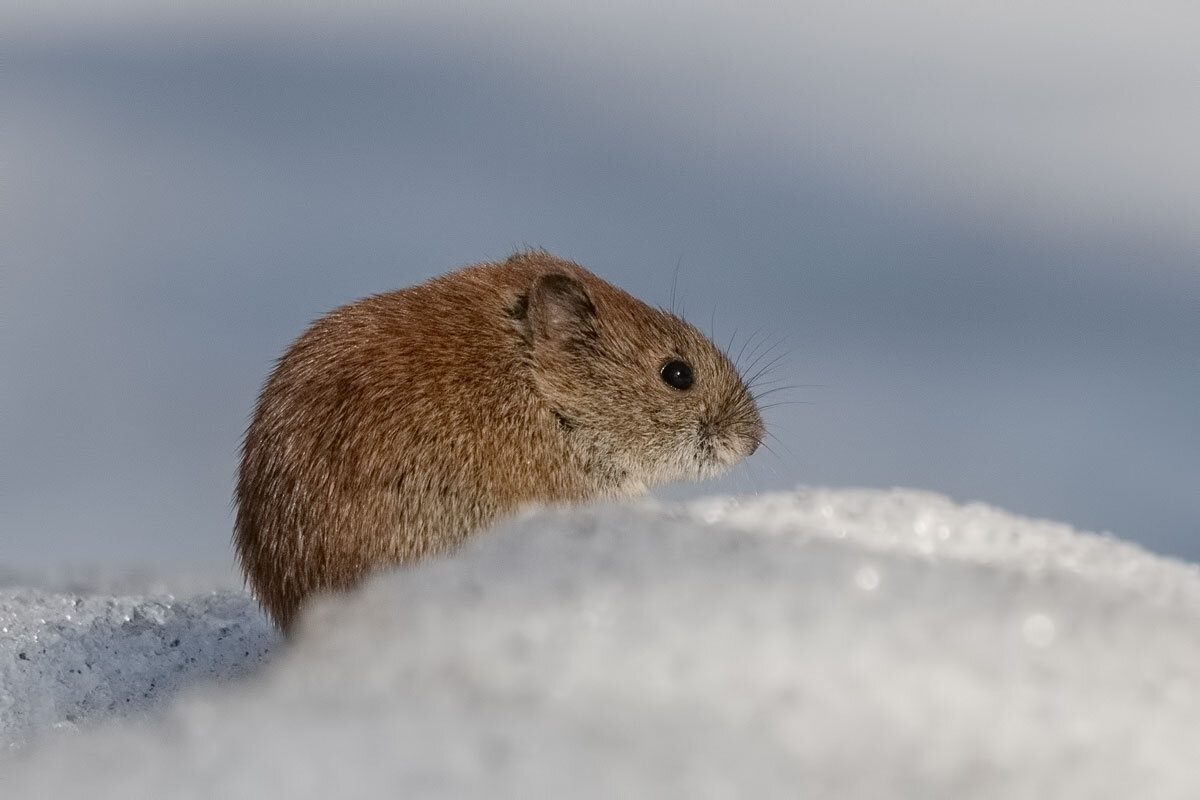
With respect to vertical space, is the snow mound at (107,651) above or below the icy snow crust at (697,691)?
below

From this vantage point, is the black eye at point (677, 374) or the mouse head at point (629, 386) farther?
the black eye at point (677, 374)

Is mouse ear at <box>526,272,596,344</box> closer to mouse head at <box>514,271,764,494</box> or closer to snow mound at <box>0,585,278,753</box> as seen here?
mouse head at <box>514,271,764,494</box>

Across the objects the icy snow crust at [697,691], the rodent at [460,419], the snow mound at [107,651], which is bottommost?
the snow mound at [107,651]

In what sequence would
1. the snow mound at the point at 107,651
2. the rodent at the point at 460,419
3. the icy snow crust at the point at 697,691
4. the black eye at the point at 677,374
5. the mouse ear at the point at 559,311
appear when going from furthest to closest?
the black eye at the point at 677,374 < the snow mound at the point at 107,651 < the mouse ear at the point at 559,311 < the rodent at the point at 460,419 < the icy snow crust at the point at 697,691

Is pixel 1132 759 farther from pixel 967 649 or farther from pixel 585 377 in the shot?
pixel 585 377

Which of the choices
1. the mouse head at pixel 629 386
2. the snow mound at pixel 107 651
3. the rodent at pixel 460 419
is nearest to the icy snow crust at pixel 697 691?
the rodent at pixel 460 419

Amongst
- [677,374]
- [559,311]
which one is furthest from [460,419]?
[677,374]

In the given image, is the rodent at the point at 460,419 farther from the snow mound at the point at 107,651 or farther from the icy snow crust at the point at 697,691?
the snow mound at the point at 107,651

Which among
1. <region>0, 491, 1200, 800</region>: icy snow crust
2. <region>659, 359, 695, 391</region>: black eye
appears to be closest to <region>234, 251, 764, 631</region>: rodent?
<region>659, 359, 695, 391</region>: black eye
